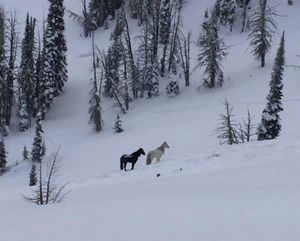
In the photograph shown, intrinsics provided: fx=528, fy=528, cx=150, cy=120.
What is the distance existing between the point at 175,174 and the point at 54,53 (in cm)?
3303

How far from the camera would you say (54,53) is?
50062mm

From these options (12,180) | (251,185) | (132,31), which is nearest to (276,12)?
(132,31)

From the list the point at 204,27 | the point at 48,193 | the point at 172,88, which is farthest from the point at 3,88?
the point at 48,193

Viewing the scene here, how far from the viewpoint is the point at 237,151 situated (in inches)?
836

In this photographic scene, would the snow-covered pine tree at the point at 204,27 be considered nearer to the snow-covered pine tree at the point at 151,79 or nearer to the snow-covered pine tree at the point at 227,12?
the snow-covered pine tree at the point at 227,12

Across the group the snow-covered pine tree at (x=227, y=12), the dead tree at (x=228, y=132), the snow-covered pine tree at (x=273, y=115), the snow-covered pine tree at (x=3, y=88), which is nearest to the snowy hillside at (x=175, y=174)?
the snow-covered pine tree at (x=3, y=88)

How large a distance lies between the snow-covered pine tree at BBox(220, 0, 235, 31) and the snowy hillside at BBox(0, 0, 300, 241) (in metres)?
5.68

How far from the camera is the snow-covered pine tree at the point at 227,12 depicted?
5934 cm

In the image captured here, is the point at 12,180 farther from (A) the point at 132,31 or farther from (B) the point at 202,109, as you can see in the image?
(A) the point at 132,31

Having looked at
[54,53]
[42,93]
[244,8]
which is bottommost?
[42,93]

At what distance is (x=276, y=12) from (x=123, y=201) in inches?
1989

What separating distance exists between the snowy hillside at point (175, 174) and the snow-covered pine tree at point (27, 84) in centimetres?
165

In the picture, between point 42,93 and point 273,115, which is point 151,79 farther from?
point 273,115

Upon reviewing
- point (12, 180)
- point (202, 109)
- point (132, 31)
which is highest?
point (132, 31)
